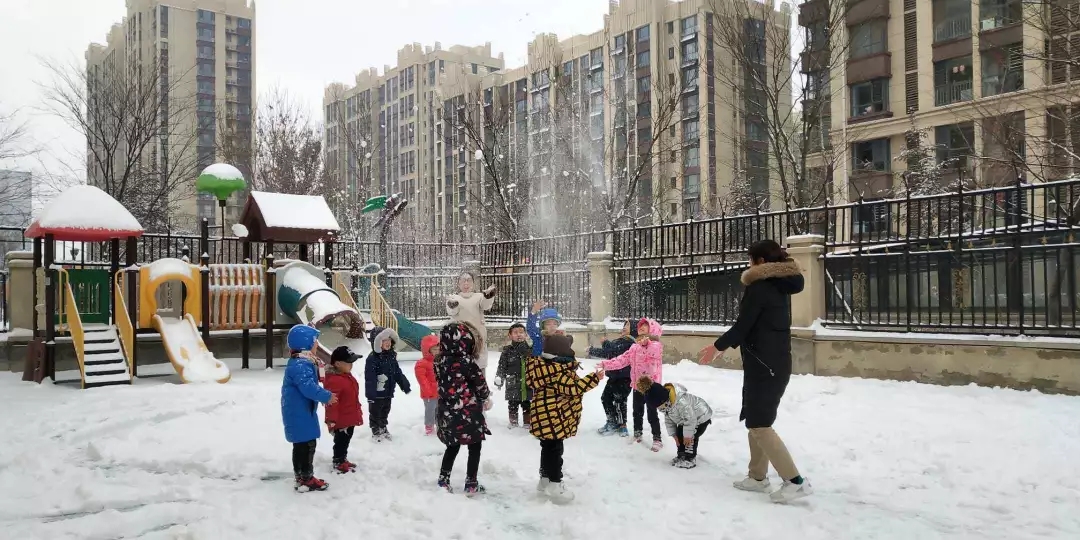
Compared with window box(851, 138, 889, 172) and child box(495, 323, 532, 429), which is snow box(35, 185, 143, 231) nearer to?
child box(495, 323, 532, 429)

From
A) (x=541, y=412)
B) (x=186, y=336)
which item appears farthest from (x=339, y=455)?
(x=186, y=336)

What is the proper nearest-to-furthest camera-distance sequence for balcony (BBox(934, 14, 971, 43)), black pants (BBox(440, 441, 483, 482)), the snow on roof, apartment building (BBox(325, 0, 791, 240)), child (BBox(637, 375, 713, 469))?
black pants (BBox(440, 441, 483, 482)) → child (BBox(637, 375, 713, 469)) → the snow on roof → apartment building (BBox(325, 0, 791, 240)) → balcony (BBox(934, 14, 971, 43))

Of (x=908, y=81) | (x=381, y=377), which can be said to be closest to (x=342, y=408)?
(x=381, y=377)

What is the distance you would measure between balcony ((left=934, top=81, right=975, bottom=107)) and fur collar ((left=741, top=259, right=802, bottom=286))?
28662mm

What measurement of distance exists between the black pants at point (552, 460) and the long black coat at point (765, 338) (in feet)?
4.70

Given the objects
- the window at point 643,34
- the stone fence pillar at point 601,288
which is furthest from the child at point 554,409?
the window at point 643,34

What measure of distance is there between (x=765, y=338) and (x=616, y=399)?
8.34 ft

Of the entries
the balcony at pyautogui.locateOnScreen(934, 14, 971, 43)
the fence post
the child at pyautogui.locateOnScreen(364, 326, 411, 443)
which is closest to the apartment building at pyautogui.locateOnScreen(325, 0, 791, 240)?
the balcony at pyautogui.locateOnScreen(934, 14, 971, 43)

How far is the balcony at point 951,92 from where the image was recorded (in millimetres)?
29753

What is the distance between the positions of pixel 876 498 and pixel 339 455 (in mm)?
4386

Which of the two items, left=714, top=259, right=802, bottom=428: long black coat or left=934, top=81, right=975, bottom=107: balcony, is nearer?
left=714, top=259, right=802, bottom=428: long black coat

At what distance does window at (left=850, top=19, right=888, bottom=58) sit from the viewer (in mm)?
33188

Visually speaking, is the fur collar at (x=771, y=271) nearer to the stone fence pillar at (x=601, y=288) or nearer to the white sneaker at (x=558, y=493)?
the white sneaker at (x=558, y=493)

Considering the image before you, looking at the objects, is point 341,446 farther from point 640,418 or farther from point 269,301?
point 269,301
